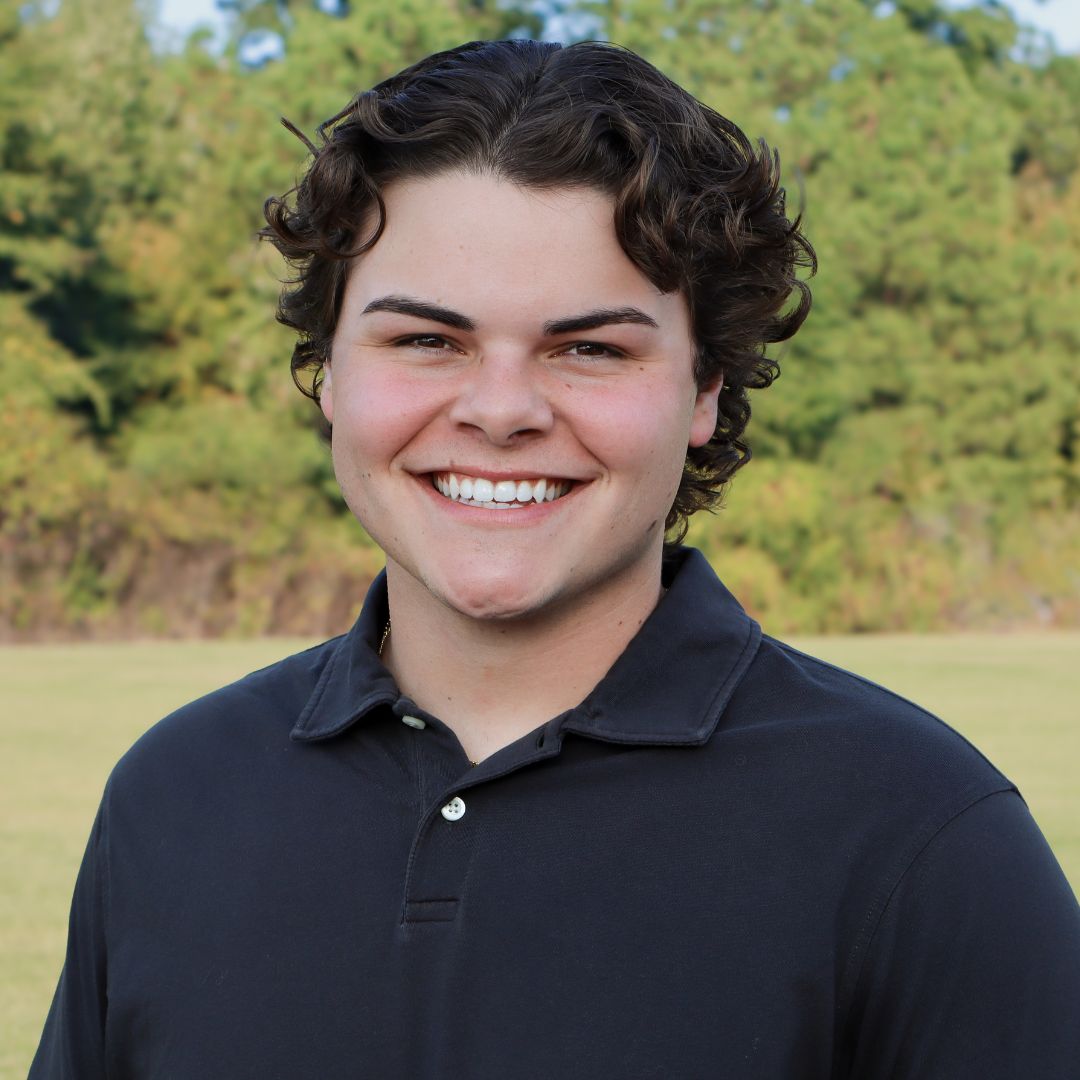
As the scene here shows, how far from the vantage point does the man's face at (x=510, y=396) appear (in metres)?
1.75

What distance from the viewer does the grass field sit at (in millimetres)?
7340

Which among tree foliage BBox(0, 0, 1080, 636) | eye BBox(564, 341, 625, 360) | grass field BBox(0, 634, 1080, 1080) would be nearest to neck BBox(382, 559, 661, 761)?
eye BBox(564, 341, 625, 360)

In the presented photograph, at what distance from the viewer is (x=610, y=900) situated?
5.43 feet

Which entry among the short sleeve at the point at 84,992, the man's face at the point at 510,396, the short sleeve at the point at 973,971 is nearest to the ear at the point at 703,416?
the man's face at the point at 510,396

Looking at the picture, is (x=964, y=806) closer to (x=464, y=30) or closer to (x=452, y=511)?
(x=452, y=511)

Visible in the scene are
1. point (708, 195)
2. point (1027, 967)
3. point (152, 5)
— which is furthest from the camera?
point (152, 5)

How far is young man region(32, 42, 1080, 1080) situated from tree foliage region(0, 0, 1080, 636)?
22.1 meters

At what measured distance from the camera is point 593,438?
5.78 ft

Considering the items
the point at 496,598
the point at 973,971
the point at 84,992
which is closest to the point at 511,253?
the point at 496,598

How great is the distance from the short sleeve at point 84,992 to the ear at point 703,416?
0.90m

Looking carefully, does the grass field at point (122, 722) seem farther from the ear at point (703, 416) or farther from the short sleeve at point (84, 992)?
the ear at point (703, 416)

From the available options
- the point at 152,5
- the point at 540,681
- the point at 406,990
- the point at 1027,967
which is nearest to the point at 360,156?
the point at 540,681

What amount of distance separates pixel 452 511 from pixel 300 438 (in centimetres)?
2408

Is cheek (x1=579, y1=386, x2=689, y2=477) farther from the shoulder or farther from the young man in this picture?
the shoulder
